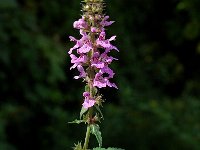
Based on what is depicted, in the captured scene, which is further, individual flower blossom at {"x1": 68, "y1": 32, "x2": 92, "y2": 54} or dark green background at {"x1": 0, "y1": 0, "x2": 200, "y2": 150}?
dark green background at {"x1": 0, "y1": 0, "x2": 200, "y2": 150}

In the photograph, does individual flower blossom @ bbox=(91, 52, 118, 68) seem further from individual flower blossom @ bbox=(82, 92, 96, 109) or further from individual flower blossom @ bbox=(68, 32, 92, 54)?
individual flower blossom @ bbox=(82, 92, 96, 109)

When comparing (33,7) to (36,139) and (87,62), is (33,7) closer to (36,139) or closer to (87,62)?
(36,139)

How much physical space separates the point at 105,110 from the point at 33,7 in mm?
2269

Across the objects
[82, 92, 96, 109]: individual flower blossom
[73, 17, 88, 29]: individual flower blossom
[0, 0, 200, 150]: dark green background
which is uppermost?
[0, 0, 200, 150]: dark green background

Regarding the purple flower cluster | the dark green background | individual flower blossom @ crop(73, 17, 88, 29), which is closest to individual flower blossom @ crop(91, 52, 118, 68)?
the purple flower cluster

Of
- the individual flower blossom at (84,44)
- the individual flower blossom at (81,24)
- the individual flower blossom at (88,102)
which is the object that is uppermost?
the individual flower blossom at (81,24)

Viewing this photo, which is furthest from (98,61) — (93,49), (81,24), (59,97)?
(59,97)

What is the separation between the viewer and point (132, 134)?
26.1 feet

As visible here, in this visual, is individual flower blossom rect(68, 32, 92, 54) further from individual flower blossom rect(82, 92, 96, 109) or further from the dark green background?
the dark green background

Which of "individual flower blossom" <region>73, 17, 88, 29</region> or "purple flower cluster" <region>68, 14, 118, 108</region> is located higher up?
"individual flower blossom" <region>73, 17, 88, 29</region>

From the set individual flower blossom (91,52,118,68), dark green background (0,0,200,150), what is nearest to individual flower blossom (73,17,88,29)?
individual flower blossom (91,52,118,68)

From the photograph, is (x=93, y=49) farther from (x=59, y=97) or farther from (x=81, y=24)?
(x=59, y=97)

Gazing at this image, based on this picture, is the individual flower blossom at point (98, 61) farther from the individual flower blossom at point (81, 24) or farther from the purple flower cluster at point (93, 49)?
the individual flower blossom at point (81, 24)

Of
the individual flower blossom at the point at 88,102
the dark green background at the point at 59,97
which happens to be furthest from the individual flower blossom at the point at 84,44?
the dark green background at the point at 59,97
